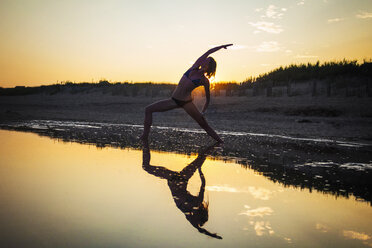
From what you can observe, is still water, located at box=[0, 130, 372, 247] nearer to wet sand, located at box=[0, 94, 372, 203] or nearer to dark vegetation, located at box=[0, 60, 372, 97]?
wet sand, located at box=[0, 94, 372, 203]

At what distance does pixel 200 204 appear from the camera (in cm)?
262

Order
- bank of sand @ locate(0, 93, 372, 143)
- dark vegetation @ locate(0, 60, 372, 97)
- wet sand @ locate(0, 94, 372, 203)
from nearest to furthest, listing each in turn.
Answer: wet sand @ locate(0, 94, 372, 203), bank of sand @ locate(0, 93, 372, 143), dark vegetation @ locate(0, 60, 372, 97)

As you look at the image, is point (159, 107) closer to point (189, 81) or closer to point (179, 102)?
point (179, 102)

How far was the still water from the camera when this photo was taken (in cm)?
188

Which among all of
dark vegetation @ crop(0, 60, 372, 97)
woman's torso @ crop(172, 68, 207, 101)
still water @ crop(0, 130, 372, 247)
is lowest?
still water @ crop(0, 130, 372, 247)

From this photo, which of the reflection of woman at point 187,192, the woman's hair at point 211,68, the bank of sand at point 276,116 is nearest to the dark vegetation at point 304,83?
the bank of sand at point 276,116

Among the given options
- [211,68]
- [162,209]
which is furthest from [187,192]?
[211,68]

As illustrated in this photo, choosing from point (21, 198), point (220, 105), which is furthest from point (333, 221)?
point (220, 105)

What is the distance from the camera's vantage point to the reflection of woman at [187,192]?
7.47ft

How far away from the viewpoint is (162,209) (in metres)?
2.41

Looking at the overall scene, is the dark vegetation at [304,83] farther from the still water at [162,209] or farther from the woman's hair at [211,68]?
the still water at [162,209]

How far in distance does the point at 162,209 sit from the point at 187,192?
59cm

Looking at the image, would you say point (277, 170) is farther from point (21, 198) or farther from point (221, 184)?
point (21, 198)

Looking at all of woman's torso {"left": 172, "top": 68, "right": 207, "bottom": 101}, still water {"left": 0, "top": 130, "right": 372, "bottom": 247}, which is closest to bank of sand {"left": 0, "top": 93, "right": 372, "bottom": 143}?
woman's torso {"left": 172, "top": 68, "right": 207, "bottom": 101}
